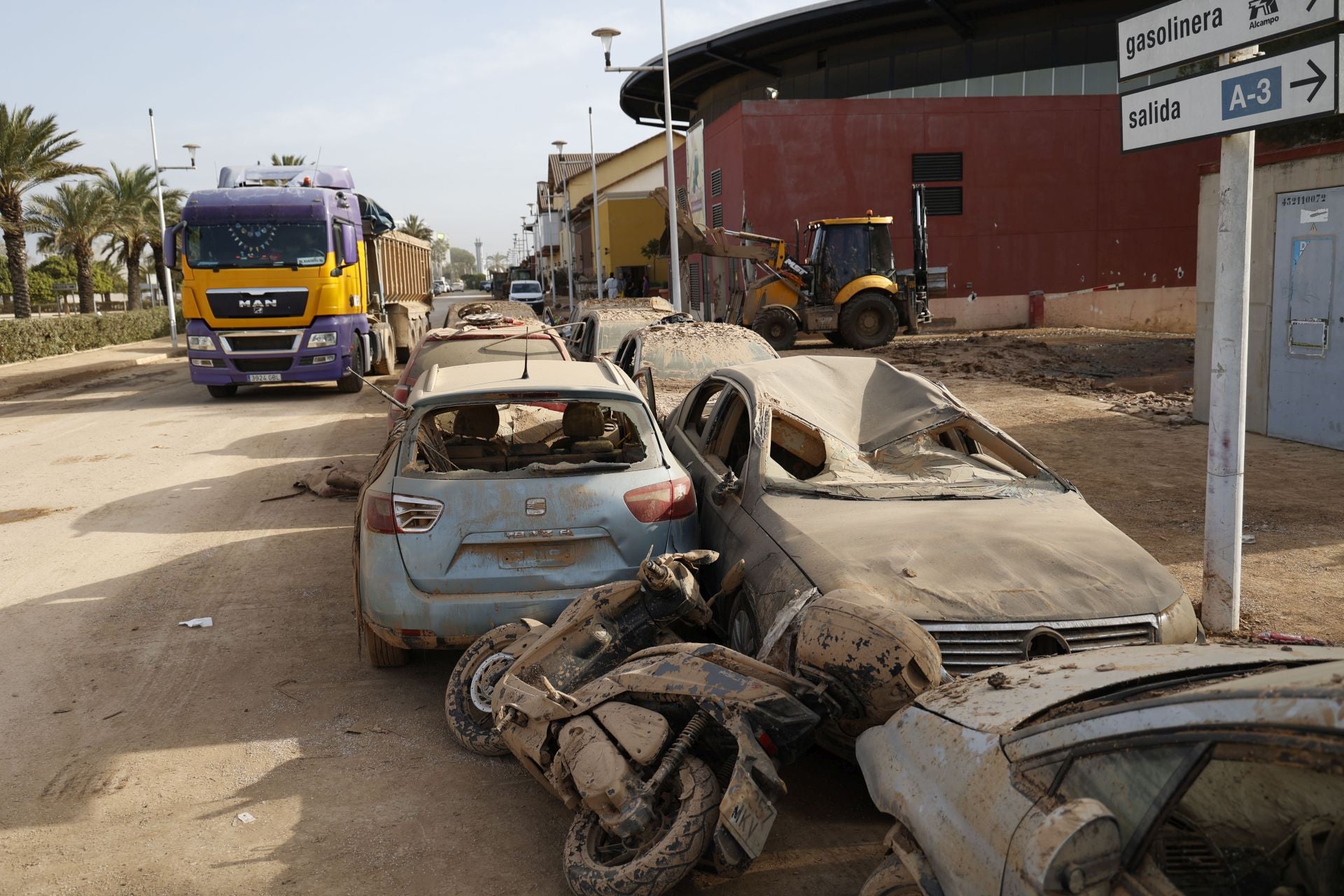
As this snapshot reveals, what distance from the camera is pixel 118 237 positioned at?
4600 cm

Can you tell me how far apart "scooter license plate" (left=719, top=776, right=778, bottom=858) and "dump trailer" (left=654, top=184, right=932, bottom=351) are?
767 inches

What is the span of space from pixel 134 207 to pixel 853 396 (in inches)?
1802

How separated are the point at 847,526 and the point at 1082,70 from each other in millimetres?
34029

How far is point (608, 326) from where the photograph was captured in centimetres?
1350

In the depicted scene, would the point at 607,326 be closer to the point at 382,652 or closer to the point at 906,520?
the point at 382,652

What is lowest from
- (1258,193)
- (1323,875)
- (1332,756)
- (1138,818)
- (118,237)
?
(1323,875)

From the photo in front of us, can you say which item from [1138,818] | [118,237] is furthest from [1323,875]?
[118,237]

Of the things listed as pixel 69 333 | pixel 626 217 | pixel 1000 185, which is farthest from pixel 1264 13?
pixel 626 217

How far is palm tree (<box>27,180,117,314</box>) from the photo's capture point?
133ft

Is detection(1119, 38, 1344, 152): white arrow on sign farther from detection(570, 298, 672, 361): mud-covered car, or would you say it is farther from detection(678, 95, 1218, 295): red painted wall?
detection(678, 95, 1218, 295): red painted wall

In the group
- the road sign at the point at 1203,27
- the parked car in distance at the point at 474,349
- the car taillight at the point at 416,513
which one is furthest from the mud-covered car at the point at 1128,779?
the parked car in distance at the point at 474,349

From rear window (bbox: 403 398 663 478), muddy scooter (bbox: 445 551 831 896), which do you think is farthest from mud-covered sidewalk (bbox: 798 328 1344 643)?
muddy scooter (bbox: 445 551 831 896)

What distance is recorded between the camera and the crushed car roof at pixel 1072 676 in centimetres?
276

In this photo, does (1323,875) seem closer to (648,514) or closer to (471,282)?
(648,514)
